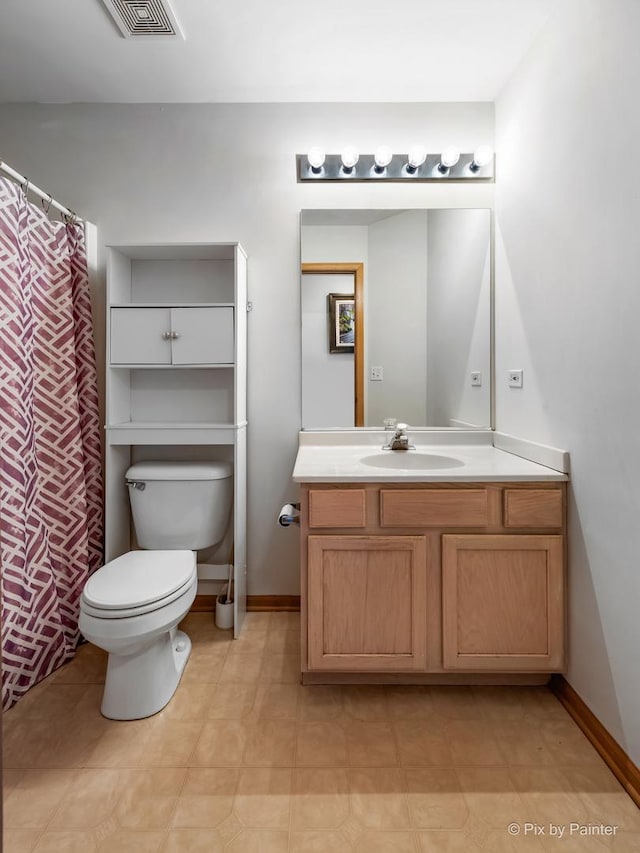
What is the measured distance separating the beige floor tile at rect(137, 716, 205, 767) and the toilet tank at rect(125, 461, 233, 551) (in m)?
0.71

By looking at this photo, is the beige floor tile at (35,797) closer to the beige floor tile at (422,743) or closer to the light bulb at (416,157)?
the beige floor tile at (422,743)

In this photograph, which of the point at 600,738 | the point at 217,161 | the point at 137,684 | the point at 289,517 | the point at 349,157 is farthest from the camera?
the point at 217,161

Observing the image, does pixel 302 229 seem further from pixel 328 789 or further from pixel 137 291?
pixel 328 789

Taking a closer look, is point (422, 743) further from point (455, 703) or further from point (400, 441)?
point (400, 441)

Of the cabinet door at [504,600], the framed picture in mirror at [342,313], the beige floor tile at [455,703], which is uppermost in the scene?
the framed picture in mirror at [342,313]

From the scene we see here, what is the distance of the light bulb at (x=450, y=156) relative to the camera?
2.21m

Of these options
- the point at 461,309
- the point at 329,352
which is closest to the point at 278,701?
the point at 329,352

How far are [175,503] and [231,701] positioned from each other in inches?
32.2

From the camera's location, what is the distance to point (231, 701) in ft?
5.73

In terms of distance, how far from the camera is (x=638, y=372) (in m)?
1.34

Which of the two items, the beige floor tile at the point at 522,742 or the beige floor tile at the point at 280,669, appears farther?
the beige floor tile at the point at 280,669

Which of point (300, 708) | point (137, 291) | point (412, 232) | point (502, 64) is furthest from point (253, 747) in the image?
point (502, 64)

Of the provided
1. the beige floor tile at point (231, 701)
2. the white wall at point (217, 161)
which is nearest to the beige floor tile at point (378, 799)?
the beige floor tile at point (231, 701)

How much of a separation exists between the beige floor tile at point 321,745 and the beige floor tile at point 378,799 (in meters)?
0.07
